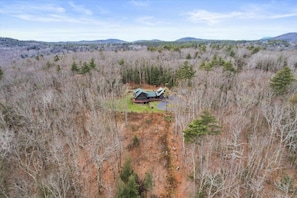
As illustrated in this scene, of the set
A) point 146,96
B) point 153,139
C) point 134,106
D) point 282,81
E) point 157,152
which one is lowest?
point 157,152

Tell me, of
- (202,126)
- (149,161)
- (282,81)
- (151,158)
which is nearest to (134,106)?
(151,158)

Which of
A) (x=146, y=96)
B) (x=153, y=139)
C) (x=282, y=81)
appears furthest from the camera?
(x=146, y=96)

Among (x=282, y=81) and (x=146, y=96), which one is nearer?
(x=282, y=81)

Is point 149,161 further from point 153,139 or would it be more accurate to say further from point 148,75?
point 148,75

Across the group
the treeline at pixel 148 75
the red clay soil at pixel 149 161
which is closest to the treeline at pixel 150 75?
the treeline at pixel 148 75

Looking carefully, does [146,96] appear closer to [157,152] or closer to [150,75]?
[150,75]

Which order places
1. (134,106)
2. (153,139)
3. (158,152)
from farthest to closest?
1. (134,106)
2. (153,139)
3. (158,152)

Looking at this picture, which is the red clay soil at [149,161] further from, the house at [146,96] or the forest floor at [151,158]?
the house at [146,96]

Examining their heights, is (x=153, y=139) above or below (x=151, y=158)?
above

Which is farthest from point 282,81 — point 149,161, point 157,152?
point 149,161
